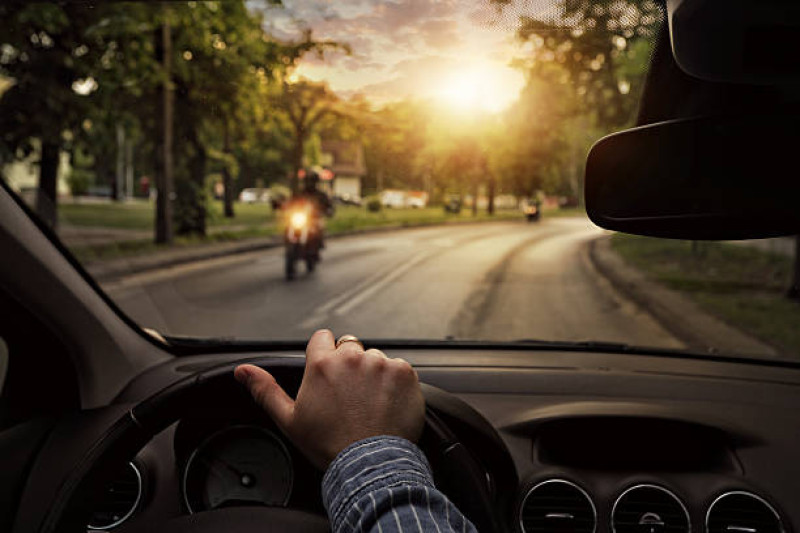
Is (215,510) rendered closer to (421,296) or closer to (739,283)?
(739,283)

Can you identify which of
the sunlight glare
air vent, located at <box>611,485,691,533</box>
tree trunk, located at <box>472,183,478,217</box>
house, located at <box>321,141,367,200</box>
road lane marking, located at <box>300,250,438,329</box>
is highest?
the sunlight glare

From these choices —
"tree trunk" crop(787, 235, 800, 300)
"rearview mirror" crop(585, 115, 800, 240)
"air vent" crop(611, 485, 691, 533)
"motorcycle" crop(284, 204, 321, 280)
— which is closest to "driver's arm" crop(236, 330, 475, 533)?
"rearview mirror" crop(585, 115, 800, 240)

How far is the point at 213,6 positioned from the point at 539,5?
182 centimetres

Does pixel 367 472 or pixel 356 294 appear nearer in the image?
pixel 367 472

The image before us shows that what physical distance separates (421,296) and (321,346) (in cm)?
752

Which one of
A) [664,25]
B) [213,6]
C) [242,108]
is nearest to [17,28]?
[242,108]

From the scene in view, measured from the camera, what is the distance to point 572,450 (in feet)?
8.72

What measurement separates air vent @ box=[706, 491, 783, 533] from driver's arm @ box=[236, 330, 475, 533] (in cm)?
149

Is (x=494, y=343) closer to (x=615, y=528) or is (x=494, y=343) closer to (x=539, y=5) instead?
(x=615, y=528)

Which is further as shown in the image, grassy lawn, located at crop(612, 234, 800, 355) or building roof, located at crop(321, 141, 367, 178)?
grassy lawn, located at crop(612, 234, 800, 355)

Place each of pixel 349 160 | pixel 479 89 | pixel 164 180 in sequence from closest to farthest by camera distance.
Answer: pixel 479 89
pixel 349 160
pixel 164 180

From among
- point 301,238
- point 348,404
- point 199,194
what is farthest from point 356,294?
point 199,194

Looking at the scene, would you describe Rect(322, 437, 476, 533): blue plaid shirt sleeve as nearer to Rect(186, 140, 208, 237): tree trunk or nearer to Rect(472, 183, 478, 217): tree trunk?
Rect(472, 183, 478, 217): tree trunk

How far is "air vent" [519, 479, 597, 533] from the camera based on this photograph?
96.1 inches
